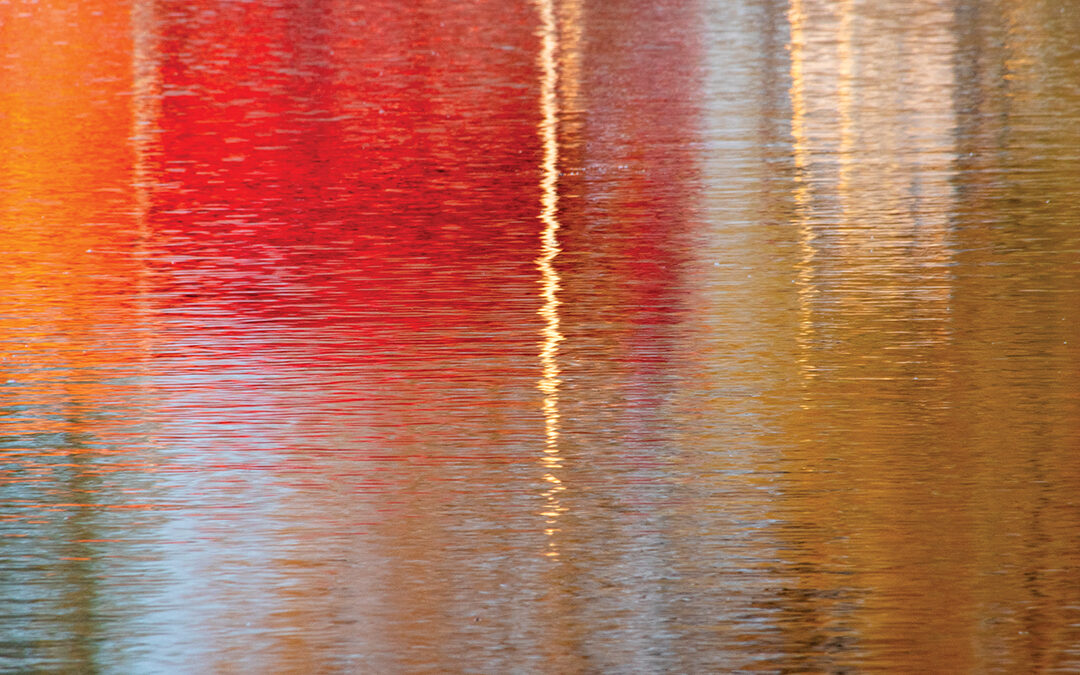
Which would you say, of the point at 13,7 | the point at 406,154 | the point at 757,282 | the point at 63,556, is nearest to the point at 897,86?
the point at 406,154

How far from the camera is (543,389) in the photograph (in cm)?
748

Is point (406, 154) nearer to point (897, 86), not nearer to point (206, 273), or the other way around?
point (206, 273)

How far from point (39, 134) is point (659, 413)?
9281 millimetres

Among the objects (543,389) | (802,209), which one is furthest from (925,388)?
(802,209)

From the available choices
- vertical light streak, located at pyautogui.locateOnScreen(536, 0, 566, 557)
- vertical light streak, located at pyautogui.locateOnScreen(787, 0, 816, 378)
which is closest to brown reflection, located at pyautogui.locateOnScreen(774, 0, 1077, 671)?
vertical light streak, located at pyautogui.locateOnScreen(787, 0, 816, 378)

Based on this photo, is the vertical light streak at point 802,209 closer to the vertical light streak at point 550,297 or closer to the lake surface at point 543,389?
the lake surface at point 543,389

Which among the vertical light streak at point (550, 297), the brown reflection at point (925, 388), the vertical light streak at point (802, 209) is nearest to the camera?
the brown reflection at point (925, 388)

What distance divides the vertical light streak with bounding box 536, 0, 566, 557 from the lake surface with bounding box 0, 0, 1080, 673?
0.11 ft

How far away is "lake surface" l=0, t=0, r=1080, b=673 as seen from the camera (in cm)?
511

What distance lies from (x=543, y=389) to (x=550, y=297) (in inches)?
67.3

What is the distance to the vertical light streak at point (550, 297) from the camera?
6.22 m

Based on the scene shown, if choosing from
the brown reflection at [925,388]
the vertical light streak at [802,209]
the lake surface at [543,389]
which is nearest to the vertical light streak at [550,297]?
the lake surface at [543,389]

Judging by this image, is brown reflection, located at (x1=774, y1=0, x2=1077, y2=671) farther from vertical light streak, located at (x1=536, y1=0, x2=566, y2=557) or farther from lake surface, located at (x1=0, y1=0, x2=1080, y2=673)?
vertical light streak, located at (x1=536, y1=0, x2=566, y2=557)

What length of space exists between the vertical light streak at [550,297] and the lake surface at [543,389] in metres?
0.03
